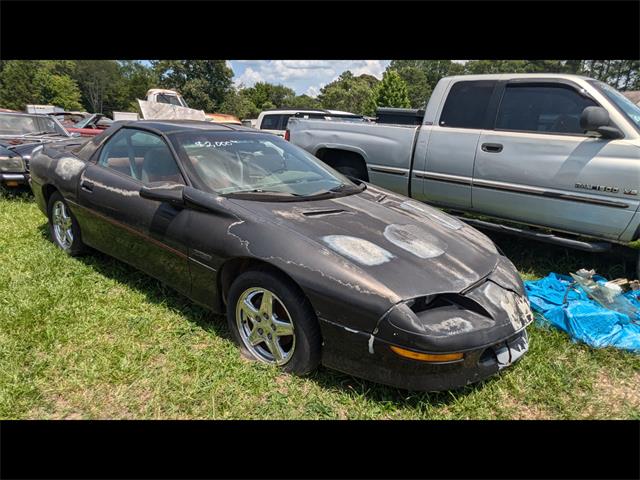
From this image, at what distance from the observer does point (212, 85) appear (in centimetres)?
5094

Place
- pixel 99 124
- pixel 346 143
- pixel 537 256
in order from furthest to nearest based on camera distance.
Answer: pixel 99 124 < pixel 346 143 < pixel 537 256

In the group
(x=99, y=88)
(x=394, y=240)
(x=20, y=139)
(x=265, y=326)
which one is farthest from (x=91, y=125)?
(x=99, y=88)

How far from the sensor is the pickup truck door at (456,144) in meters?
4.45

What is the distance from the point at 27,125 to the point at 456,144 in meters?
7.92

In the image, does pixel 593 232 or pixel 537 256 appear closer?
pixel 593 232

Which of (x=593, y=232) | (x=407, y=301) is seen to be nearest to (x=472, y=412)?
(x=407, y=301)

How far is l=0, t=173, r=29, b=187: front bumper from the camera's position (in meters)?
6.07

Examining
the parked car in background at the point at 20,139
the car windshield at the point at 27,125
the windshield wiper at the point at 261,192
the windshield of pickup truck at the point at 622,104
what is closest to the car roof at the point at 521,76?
the windshield of pickup truck at the point at 622,104

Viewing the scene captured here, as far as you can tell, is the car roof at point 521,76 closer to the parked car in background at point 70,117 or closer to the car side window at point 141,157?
the car side window at point 141,157

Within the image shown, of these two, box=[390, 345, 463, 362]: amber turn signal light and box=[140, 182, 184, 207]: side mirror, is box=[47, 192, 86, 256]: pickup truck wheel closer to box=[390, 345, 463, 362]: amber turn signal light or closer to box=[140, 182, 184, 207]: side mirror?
box=[140, 182, 184, 207]: side mirror

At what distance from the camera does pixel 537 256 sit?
179 inches

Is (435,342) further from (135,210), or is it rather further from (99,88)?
(99,88)

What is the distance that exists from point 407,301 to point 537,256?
10.3 feet

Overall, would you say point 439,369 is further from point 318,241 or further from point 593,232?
point 593,232
